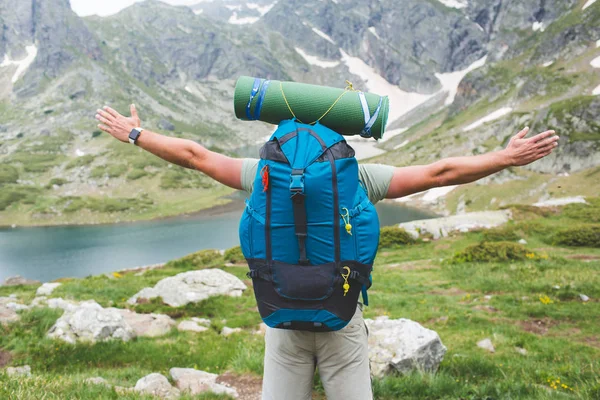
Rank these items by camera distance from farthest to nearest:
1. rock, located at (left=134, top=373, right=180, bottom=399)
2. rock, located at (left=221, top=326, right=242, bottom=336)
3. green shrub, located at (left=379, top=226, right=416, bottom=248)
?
green shrub, located at (left=379, top=226, right=416, bottom=248), rock, located at (left=221, top=326, right=242, bottom=336), rock, located at (left=134, top=373, right=180, bottom=399)

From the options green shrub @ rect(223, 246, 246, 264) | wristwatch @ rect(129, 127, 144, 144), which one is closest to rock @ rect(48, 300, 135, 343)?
wristwatch @ rect(129, 127, 144, 144)

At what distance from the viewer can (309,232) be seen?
10.8 ft

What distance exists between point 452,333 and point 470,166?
7.98 m

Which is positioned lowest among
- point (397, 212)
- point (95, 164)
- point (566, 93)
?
point (397, 212)

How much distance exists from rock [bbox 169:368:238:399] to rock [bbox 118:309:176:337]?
4812 mm

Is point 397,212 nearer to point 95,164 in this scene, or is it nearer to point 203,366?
point 203,366

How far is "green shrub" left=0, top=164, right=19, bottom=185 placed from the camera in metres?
151

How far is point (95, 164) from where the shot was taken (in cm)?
16950

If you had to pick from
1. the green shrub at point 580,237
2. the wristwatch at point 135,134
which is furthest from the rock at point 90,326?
the green shrub at point 580,237

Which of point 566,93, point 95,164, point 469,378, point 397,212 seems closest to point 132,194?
point 95,164

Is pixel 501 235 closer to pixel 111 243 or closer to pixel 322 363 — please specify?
pixel 322 363

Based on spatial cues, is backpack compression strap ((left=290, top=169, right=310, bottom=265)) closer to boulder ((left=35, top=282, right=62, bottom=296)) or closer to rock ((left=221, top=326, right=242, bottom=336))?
rock ((left=221, top=326, right=242, bottom=336))

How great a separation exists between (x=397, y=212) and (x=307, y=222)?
101242 mm

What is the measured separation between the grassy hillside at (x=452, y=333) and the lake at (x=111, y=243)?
168ft
